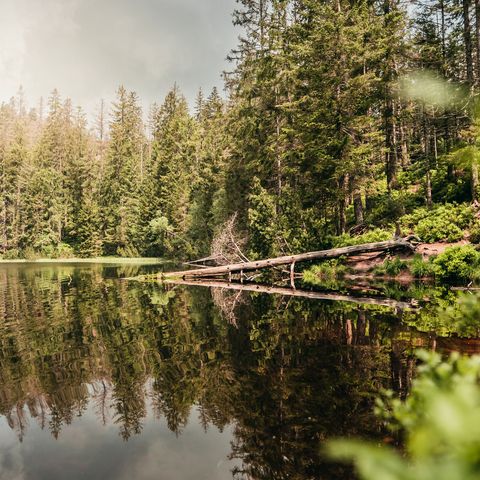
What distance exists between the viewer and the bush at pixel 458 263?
17.4 meters

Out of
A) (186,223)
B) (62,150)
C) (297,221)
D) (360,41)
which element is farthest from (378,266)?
(62,150)

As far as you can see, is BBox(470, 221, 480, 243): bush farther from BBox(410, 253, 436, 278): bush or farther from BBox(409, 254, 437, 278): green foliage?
BBox(410, 253, 436, 278): bush

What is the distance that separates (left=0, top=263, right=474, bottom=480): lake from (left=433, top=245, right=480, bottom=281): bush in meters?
4.27

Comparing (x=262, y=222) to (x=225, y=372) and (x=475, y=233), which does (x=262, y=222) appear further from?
(x=225, y=372)

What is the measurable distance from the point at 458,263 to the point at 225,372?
13958mm

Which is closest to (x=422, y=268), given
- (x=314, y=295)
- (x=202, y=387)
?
(x=314, y=295)

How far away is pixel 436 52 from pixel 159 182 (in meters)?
41.0

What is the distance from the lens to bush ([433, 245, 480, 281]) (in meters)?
17.4

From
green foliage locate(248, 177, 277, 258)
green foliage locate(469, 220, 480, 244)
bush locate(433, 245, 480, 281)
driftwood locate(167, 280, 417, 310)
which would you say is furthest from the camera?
green foliage locate(248, 177, 277, 258)

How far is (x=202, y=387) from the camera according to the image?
295 inches

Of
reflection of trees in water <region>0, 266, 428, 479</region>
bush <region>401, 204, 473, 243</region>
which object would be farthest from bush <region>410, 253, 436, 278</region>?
reflection of trees in water <region>0, 266, 428, 479</region>

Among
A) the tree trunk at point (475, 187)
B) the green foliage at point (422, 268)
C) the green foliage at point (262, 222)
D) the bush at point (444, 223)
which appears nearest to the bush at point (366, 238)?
the bush at point (444, 223)

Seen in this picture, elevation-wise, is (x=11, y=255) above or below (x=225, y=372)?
above

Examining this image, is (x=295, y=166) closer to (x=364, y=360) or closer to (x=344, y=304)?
(x=344, y=304)
